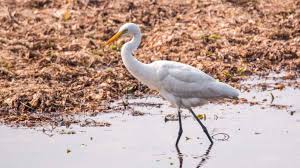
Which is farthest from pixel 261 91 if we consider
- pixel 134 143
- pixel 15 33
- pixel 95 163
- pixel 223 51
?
pixel 15 33

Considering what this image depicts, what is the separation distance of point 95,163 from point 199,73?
209cm

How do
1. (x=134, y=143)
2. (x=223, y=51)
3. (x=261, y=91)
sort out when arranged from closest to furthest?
(x=134, y=143) < (x=261, y=91) < (x=223, y=51)

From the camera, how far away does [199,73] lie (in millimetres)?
11742

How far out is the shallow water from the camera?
10.7 metres

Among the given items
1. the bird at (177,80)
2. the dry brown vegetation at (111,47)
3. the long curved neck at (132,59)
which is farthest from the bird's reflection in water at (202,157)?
the dry brown vegetation at (111,47)

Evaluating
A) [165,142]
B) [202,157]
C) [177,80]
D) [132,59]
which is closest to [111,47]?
[132,59]

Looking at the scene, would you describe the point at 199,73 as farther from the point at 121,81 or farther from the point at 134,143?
the point at 121,81

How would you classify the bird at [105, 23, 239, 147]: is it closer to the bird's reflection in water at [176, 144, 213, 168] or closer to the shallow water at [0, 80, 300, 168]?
the bird's reflection in water at [176, 144, 213, 168]

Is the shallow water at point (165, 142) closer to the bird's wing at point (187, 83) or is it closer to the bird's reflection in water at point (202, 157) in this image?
the bird's reflection in water at point (202, 157)

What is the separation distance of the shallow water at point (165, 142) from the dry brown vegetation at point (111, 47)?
2.87 ft

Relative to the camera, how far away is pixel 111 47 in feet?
52.9

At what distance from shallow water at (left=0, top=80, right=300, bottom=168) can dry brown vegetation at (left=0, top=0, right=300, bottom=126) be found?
0.87 m

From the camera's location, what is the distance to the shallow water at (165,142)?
10.7 m

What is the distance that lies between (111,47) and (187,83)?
466 cm
